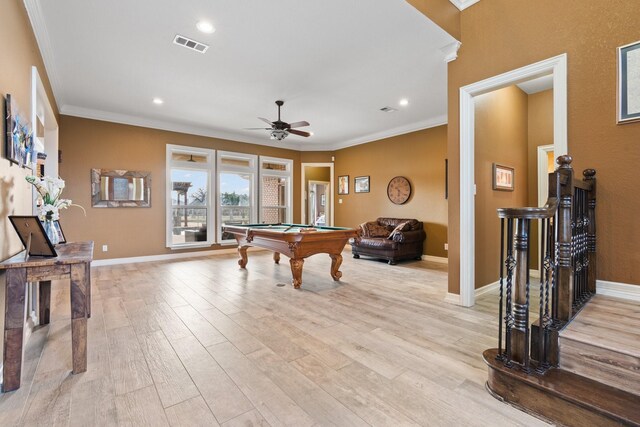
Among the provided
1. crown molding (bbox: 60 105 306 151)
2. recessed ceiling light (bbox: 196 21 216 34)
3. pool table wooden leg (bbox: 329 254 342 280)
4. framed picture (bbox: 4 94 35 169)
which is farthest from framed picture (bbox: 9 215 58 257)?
crown molding (bbox: 60 105 306 151)


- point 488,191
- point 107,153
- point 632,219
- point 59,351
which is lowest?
point 59,351

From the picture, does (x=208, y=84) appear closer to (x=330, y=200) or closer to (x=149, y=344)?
(x=149, y=344)

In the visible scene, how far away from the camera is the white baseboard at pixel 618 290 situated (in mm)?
2135

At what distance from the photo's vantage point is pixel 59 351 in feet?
7.38

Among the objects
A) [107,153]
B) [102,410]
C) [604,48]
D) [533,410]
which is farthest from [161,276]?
[604,48]

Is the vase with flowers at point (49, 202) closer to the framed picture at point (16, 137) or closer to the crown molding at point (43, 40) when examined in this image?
the framed picture at point (16, 137)

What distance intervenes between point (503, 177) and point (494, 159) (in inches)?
12.6

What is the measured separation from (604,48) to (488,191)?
1738 mm

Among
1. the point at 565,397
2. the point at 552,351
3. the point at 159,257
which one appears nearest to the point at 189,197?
the point at 159,257

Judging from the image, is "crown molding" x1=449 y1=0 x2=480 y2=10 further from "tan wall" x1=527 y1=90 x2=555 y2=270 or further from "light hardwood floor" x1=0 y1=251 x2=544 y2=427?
"light hardwood floor" x1=0 y1=251 x2=544 y2=427

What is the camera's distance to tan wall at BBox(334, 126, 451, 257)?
6137 millimetres

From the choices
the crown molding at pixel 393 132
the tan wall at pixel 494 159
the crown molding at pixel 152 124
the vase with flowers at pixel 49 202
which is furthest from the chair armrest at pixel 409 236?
the vase with flowers at pixel 49 202

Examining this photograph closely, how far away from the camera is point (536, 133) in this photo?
450 cm

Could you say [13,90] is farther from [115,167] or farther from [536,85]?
[536,85]
